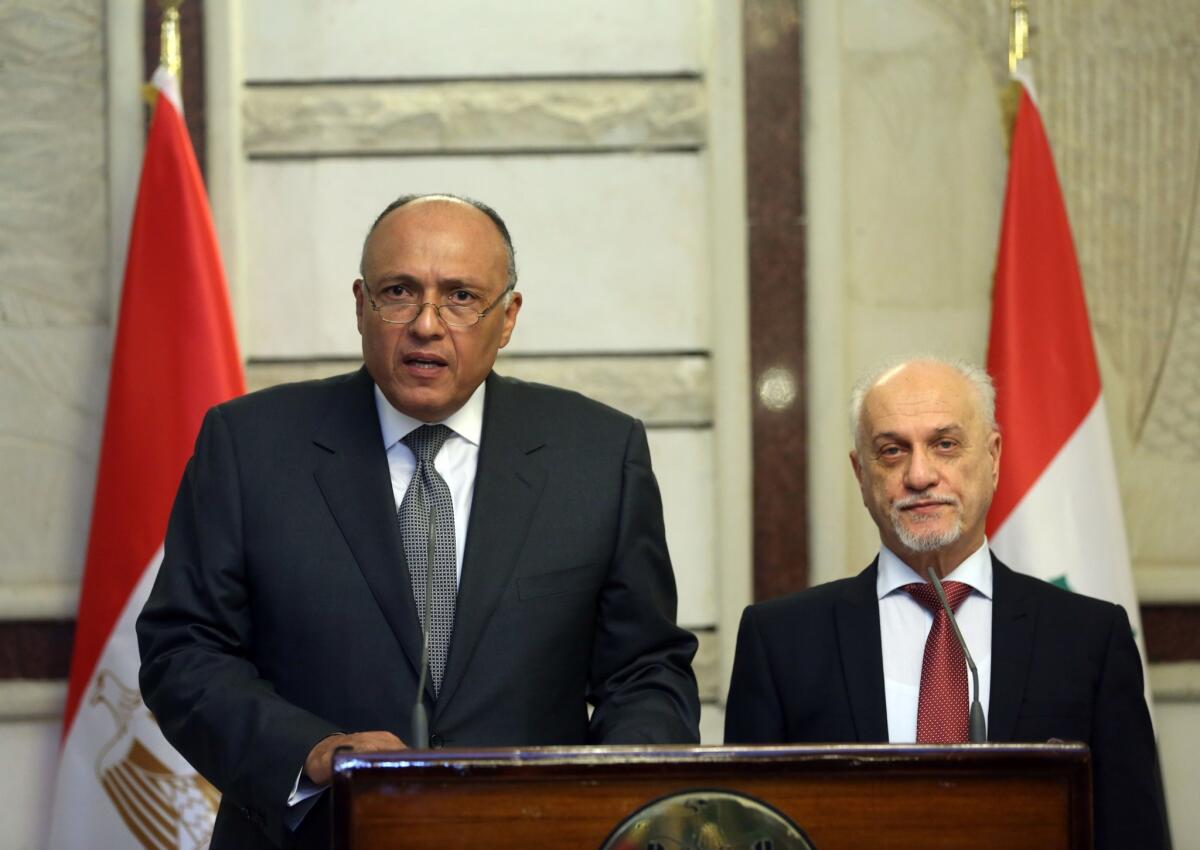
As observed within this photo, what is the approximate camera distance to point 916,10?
12.6 feet

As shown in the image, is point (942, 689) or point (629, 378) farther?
point (629, 378)

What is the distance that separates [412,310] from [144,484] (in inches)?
63.2

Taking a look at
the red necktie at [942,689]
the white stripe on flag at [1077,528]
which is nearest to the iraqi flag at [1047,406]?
the white stripe on flag at [1077,528]

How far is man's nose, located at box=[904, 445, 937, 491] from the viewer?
2.21m

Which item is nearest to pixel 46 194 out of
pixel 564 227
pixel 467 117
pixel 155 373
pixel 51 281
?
pixel 51 281

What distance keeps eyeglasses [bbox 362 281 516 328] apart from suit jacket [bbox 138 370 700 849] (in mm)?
170

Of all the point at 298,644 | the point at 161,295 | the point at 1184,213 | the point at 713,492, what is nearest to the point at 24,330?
the point at 161,295

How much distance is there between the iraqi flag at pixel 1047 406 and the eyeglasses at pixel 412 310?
1.77 meters

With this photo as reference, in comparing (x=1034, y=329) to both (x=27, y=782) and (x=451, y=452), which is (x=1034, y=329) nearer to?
(x=451, y=452)

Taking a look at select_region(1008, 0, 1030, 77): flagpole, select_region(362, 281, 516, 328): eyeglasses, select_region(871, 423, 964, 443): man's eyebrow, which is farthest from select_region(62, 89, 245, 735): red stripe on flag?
select_region(1008, 0, 1030, 77): flagpole

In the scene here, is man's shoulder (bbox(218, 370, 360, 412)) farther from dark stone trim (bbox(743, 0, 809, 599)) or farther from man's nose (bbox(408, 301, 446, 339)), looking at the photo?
dark stone trim (bbox(743, 0, 809, 599))

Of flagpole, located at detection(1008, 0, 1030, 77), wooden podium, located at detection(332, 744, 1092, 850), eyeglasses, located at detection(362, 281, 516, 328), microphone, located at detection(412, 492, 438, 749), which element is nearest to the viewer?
wooden podium, located at detection(332, 744, 1092, 850)

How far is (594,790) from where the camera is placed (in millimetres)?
1480

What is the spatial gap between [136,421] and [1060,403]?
2.11 m
